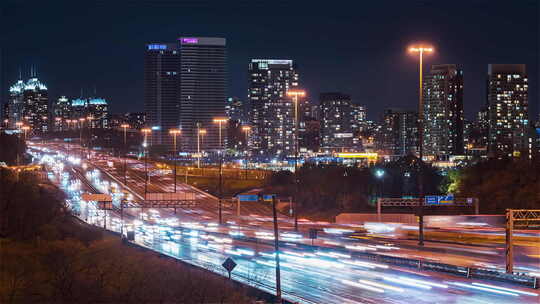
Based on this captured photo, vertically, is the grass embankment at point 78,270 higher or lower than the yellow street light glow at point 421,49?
lower

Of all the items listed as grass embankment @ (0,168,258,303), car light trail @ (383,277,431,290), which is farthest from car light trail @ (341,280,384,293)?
grass embankment @ (0,168,258,303)

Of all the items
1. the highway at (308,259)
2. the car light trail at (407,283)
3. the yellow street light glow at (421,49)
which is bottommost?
the highway at (308,259)

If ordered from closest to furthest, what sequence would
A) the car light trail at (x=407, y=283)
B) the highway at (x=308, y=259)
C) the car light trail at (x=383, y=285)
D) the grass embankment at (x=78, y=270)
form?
Answer: the grass embankment at (x=78, y=270)
the highway at (x=308, y=259)
the car light trail at (x=383, y=285)
the car light trail at (x=407, y=283)

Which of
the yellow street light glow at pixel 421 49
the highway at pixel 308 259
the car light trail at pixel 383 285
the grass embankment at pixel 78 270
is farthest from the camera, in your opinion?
the yellow street light glow at pixel 421 49

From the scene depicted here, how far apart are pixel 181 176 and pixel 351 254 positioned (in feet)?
251

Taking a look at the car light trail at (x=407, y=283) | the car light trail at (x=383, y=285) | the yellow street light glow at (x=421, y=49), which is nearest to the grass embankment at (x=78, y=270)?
the car light trail at (x=383, y=285)

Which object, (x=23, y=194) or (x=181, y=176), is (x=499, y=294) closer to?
(x=23, y=194)

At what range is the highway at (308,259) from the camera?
27.1 m

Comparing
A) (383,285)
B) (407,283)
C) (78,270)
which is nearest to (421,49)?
(407,283)

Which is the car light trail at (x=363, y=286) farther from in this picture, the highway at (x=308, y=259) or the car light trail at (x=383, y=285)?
the car light trail at (x=383, y=285)

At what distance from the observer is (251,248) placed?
144 ft

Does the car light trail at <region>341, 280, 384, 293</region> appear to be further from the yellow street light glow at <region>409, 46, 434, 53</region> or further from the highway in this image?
the yellow street light glow at <region>409, 46, 434, 53</region>

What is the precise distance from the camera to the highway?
Result: 88.8 feet

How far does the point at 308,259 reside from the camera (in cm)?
3809
